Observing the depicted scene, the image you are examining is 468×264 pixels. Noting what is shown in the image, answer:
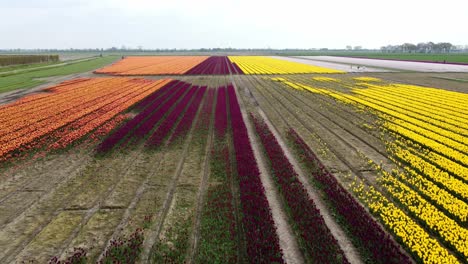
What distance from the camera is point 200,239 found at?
7734mm

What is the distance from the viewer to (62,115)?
71.2ft

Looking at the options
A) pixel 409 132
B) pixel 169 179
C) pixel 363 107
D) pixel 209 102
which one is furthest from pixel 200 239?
pixel 363 107

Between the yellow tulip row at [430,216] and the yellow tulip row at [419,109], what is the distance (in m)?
10.2

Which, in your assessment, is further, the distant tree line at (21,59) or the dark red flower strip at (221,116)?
the distant tree line at (21,59)

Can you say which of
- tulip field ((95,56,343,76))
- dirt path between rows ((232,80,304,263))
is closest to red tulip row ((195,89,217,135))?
dirt path between rows ((232,80,304,263))

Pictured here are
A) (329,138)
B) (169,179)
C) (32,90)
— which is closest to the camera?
(169,179)

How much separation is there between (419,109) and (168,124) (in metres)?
20.8

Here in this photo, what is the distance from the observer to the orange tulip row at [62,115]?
16203mm

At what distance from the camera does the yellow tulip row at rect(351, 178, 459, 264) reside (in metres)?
7.02

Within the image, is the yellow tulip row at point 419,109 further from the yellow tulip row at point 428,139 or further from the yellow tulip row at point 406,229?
the yellow tulip row at point 406,229

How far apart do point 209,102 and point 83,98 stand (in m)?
13.7

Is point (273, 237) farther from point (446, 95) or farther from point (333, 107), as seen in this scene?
point (446, 95)

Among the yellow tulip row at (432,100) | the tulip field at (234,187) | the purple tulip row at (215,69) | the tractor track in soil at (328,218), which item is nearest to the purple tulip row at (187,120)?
the tulip field at (234,187)

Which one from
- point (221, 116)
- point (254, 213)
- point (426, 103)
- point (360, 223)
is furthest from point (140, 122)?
point (426, 103)
